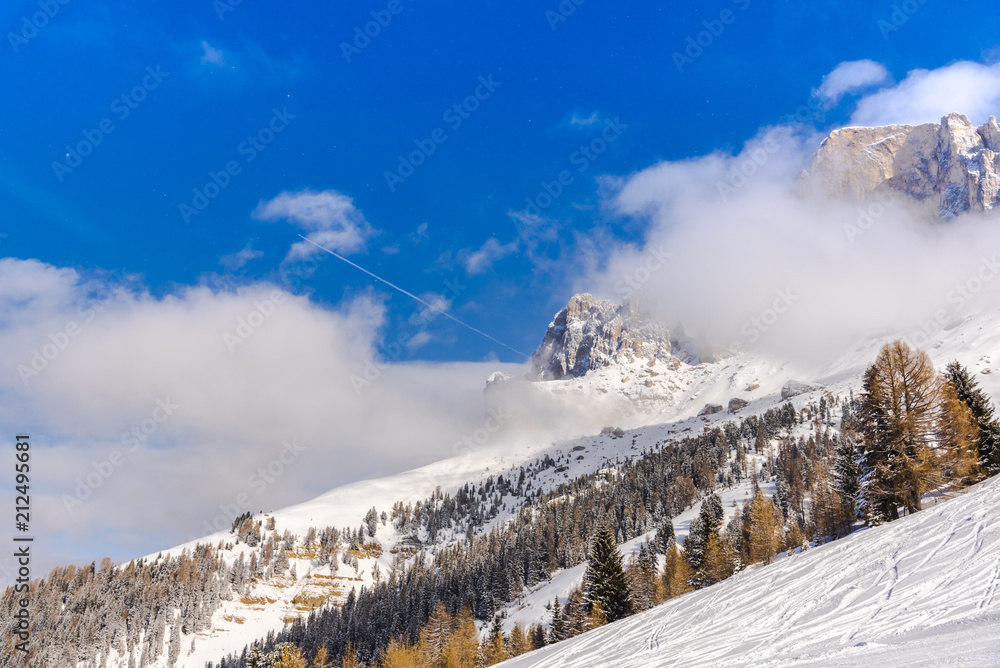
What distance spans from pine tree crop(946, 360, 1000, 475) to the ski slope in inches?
729

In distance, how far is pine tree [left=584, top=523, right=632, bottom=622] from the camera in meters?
41.1

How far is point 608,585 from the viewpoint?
136ft

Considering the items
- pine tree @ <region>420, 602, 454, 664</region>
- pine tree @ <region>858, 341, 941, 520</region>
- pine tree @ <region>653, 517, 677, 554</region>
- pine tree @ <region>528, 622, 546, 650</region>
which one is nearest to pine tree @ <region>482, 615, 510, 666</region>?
pine tree @ <region>528, 622, 546, 650</region>

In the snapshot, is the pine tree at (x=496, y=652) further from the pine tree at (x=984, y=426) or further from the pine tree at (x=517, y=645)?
the pine tree at (x=984, y=426)

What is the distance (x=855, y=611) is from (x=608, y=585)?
1289 inches

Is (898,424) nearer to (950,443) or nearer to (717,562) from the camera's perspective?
(950,443)

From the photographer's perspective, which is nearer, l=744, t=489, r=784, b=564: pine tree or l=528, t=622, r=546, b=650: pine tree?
l=744, t=489, r=784, b=564: pine tree

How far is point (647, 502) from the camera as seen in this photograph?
465 feet

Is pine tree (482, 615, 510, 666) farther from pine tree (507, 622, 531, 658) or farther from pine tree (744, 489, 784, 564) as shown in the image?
pine tree (744, 489, 784, 564)

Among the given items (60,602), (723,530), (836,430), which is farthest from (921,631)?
(60,602)

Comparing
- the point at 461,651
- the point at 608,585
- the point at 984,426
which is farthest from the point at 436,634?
the point at 984,426

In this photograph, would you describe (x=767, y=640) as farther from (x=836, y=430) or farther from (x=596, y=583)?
(x=836, y=430)

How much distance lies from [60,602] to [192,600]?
112 ft

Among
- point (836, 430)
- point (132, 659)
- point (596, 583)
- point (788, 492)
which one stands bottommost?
point (132, 659)
